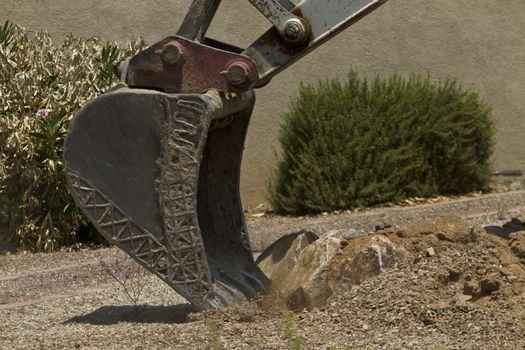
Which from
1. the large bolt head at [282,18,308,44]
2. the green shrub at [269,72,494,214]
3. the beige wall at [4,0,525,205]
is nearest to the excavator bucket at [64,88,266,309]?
the large bolt head at [282,18,308,44]

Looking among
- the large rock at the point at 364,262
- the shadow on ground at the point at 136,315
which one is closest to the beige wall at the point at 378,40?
the shadow on ground at the point at 136,315

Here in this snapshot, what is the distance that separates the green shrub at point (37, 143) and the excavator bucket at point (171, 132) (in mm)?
3971

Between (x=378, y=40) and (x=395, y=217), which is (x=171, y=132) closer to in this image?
(x=395, y=217)

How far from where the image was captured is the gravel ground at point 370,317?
521 cm

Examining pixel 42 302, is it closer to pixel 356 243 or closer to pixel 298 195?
pixel 356 243

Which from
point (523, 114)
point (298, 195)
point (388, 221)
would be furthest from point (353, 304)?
point (523, 114)

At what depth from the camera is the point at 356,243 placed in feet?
20.4

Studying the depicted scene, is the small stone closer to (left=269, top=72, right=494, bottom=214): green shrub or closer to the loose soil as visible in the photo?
the loose soil

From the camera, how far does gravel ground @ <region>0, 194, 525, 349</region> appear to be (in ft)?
17.1

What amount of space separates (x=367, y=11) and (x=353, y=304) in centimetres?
146

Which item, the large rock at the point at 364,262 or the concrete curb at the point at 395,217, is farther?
the concrete curb at the point at 395,217

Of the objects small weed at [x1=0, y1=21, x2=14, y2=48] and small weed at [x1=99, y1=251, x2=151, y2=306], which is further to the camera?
small weed at [x1=0, y1=21, x2=14, y2=48]

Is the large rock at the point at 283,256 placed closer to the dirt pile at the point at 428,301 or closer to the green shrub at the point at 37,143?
the dirt pile at the point at 428,301

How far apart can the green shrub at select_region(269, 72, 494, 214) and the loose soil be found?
15.8ft
